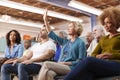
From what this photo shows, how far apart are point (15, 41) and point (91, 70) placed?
2.20m

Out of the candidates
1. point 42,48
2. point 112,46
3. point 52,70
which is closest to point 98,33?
point 42,48

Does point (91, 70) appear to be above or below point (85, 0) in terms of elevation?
below

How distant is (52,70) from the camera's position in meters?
2.36

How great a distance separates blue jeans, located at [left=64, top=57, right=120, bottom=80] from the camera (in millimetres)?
1684

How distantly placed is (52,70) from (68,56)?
1.05 ft

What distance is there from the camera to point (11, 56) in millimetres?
3586

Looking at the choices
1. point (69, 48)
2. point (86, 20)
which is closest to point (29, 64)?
point (69, 48)

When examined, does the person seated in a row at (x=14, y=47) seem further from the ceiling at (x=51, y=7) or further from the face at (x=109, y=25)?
the ceiling at (x=51, y=7)

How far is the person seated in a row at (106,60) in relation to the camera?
5.54ft

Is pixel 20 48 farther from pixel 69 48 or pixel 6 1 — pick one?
pixel 6 1

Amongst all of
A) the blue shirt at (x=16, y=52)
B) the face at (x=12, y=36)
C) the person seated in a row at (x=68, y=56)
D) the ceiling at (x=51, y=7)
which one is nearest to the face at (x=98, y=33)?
the person seated in a row at (x=68, y=56)

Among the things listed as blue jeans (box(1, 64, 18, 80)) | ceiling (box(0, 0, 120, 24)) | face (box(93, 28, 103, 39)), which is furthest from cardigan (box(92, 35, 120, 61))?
ceiling (box(0, 0, 120, 24))

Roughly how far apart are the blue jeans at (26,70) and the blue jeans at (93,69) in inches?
48.0

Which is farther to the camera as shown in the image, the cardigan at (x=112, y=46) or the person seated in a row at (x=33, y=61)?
the person seated in a row at (x=33, y=61)
